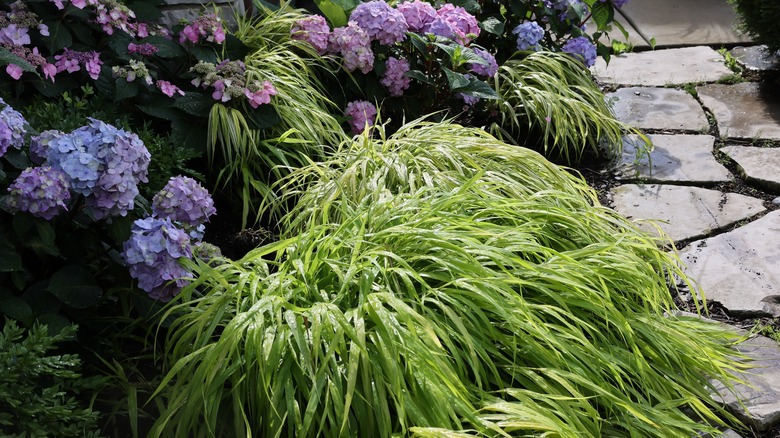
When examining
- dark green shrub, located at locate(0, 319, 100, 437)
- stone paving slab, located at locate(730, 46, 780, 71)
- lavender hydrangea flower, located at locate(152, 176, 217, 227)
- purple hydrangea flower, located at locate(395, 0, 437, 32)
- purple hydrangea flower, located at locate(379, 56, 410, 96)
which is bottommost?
dark green shrub, located at locate(0, 319, 100, 437)

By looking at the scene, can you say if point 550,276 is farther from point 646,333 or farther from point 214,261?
point 214,261

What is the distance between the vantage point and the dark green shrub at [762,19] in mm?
3855

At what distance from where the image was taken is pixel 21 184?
1.65 metres

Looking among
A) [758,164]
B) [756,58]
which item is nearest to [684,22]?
[756,58]

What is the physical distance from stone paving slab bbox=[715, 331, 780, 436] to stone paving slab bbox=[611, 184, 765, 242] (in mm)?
639

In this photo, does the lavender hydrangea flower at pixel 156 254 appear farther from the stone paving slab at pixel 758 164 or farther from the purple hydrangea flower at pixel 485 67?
the stone paving slab at pixel 758 164

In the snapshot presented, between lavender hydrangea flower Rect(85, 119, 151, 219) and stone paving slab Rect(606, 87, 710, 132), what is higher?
stone paving slab Rect(606, 87, 710, 132)

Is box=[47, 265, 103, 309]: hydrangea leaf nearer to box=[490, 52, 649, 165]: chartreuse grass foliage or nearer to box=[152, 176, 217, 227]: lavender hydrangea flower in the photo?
box=[152, 176, 217, 227]: lavender hydrangea flower

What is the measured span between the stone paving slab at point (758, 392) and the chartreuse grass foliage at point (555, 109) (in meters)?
1.15

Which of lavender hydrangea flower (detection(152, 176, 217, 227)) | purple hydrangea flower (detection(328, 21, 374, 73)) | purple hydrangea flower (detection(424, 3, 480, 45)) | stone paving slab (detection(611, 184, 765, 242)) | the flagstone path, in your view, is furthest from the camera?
purple hydrangea flower (detection(424, 3, 480, 45))

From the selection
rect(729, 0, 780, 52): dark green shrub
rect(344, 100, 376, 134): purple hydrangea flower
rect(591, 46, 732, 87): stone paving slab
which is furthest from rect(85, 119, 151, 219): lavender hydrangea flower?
rect(729, 0, 780, 52): dark green shrub

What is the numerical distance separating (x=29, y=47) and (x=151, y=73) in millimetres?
381

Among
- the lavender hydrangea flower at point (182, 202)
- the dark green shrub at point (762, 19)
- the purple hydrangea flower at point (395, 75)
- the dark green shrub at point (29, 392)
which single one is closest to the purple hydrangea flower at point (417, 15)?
the purple hydrangea flower at point (395, 75)

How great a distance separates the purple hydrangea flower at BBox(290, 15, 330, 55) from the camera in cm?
297
